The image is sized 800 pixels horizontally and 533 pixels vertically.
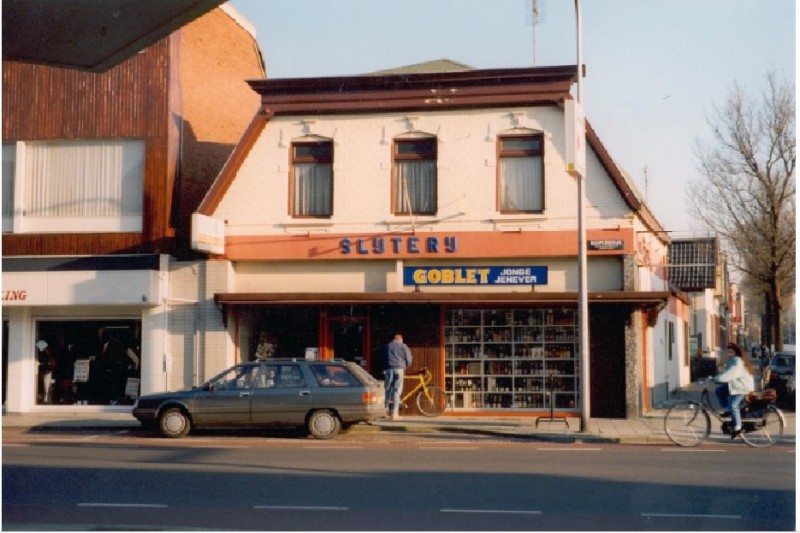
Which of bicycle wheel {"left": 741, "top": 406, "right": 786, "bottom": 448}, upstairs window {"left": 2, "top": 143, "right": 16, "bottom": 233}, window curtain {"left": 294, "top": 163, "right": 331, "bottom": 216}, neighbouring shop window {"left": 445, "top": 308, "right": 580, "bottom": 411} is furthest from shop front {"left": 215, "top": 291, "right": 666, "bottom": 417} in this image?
upstairs window {"left": 2, "top": 143, "right": 16, "bottom": 233}

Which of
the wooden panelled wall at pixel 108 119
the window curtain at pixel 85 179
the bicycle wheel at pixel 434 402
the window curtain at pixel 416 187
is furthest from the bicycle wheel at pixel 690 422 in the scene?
the window curtain at pixel 85 179

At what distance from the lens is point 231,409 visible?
17.1 metres

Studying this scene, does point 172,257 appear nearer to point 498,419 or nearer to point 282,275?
point 282,275

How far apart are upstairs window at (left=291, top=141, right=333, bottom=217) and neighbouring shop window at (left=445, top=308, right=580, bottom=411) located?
13.1 feet

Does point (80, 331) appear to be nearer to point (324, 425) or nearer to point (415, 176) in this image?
point (324, 425)

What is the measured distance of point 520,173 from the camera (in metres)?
20.8

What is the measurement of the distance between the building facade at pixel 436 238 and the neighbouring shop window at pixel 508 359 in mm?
33

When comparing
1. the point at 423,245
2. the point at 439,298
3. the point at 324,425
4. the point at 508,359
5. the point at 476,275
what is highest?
the point at 423,245

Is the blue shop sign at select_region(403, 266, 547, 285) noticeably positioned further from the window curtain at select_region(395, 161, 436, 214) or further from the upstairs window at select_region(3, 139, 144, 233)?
the upstairs window at select_region(3, 139, 144, 233)

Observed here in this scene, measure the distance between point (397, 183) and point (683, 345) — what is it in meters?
17.9

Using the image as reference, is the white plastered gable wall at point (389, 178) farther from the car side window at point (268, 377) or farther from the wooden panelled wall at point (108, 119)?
the car side window at point (268, 377)

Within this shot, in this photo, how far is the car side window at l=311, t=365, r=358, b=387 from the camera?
1714cm

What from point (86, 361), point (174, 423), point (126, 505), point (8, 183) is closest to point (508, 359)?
point (174, 423)

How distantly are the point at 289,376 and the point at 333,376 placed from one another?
2.77 feet
